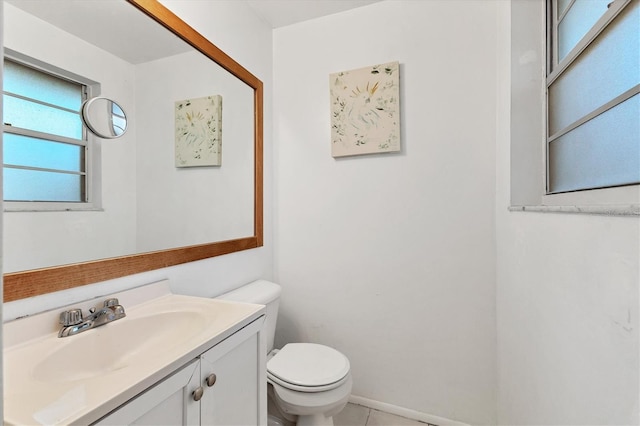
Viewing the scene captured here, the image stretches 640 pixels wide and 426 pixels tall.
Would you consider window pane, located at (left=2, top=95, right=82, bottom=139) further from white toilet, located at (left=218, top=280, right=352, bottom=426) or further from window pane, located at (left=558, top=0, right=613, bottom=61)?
window pane, located at (left=558, top=0, right=613, bottom=61)

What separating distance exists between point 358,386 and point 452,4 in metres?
2.13

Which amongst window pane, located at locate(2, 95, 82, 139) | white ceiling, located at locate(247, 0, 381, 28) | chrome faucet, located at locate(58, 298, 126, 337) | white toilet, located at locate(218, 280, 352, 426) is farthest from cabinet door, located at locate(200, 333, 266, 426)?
white ceiling, located at locate(247, 0, 381, 28)

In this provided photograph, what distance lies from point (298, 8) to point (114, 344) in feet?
6.06

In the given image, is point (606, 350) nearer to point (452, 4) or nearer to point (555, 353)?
point (555, 353)

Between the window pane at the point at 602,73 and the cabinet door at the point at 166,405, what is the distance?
49.4 inches

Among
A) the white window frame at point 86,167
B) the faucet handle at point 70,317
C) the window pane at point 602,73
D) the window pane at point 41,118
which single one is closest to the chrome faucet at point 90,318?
the faucet handle at point 70,317

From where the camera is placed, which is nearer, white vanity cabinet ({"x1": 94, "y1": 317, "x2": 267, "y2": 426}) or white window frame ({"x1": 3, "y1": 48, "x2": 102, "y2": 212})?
white vanity cabinet ({"x1": 94, "y1": 317, "x2": 267, "y2": 426})

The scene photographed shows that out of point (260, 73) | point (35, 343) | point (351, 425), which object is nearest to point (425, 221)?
point (351, 425)

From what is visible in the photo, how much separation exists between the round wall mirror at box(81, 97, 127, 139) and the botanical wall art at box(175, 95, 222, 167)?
9.5 inches

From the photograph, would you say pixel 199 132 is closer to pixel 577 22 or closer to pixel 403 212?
pixel 403 212

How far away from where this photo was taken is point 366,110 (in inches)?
65.7

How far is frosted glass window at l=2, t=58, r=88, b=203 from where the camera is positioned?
0.79m

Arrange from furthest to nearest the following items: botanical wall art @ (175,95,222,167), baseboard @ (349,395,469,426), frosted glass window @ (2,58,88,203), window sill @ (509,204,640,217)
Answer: baseboard @ (349,395,469,426) < botanical wall art @ (175,95,222,167) < frosted glass window @ (2,58,88,203) < window sill @ (509,204,640,217)

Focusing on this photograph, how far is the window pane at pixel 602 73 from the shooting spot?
0.69 meters
